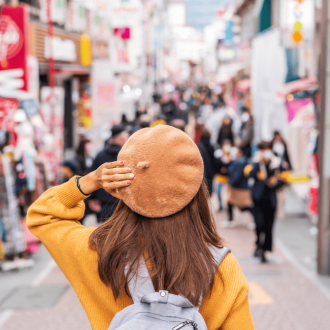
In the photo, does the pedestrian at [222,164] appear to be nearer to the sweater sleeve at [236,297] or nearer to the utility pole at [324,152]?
the utility pole at [324,152]

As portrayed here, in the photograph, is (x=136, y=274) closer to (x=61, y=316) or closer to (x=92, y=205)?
(x=61, y=316)

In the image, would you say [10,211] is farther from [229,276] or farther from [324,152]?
[229,276]

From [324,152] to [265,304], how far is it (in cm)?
250

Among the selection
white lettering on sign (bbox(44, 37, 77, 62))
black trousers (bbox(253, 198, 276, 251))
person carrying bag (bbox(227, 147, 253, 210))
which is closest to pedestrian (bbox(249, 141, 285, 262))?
black trousers (bbox(253, 198, 276, 251))

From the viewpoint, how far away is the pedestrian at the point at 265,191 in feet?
25.8

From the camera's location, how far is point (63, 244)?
1.86 metres

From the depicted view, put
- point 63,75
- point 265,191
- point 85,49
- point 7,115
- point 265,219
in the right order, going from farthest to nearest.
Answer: point 63,75 < point 85,49 < point 265,219 < point 265,191 < point 7,115

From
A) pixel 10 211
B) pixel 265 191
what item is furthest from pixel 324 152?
pixel 10 211

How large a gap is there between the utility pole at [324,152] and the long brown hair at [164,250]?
5.91 metres

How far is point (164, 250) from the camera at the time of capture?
1.74 meters

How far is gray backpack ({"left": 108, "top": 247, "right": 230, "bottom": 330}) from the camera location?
5.21 ft

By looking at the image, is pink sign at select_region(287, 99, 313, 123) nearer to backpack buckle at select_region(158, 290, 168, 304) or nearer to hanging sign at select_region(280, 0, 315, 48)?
hanging sign at select_region(280, 0, 315, 48)

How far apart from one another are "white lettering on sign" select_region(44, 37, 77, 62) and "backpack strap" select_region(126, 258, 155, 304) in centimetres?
1370

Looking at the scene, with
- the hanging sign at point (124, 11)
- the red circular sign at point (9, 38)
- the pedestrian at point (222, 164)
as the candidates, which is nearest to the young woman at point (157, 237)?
the red circular sign at point (9, 38)
